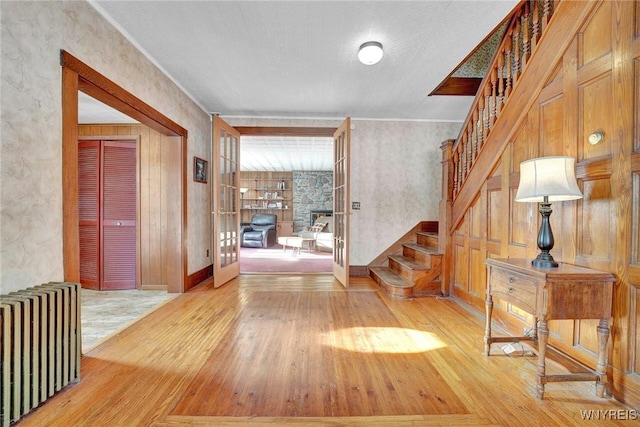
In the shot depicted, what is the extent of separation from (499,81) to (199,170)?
3.84 metres

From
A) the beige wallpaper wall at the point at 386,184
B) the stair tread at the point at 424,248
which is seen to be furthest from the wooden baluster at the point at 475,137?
the beige wallpaper wall at the point at 386,184

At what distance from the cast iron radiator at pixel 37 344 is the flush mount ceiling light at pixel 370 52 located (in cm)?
284

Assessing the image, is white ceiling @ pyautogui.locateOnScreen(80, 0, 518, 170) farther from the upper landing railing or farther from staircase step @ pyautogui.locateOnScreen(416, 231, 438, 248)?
staircase step @ pyautogui.locateOnScreen(416, 231, 438, 248)

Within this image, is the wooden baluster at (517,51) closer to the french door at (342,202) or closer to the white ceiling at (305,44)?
the white ceiling at (305,44)

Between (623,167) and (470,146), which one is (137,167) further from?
(623,167)

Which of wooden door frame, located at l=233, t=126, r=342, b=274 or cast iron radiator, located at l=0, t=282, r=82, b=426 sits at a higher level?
wooden door frame, located at l=233, t=126, r=342, b=274

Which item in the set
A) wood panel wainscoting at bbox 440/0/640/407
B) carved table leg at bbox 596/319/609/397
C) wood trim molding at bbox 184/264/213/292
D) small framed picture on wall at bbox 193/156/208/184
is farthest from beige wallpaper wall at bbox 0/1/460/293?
wood panel wainscoting at bbox 440/0/640/407

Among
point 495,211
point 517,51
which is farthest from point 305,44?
point 495,211

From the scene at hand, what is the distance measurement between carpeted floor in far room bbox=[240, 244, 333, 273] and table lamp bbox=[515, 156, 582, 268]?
3.50 meters

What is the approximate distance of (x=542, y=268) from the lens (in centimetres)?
176

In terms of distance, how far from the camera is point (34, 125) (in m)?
1.74

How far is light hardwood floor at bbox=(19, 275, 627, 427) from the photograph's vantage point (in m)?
1.52

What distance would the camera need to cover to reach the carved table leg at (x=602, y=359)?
1.60 m

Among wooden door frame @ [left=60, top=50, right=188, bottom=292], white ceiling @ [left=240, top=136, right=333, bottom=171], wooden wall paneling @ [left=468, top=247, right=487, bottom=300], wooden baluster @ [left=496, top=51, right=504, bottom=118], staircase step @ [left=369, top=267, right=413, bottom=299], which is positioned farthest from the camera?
white ceiling @ [left=240, top=136, right=333, bottom=171]
